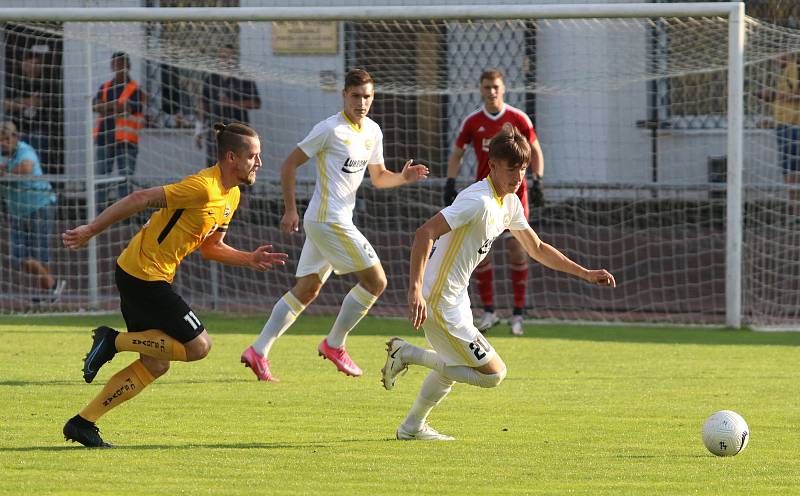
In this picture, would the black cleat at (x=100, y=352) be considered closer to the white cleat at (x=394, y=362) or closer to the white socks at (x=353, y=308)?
the white cleat at (x=394, y=362)

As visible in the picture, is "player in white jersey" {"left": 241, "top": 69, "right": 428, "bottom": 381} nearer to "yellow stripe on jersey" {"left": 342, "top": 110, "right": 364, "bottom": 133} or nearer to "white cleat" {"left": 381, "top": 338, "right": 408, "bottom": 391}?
"yellow stripe on jersey" {"left": 342, "top": 110, "right": 364, "bottom": 133}

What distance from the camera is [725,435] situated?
6.21m

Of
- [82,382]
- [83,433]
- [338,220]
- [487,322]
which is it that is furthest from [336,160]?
[83,433]

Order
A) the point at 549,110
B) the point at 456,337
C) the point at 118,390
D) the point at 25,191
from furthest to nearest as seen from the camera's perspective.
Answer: the point at 549,110 < the point at 25,191 < the point at 456,337 < the point at 118,390

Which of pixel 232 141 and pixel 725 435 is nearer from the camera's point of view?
pixel 725 435

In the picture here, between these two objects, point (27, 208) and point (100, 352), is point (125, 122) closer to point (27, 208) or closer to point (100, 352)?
point (27, 208)

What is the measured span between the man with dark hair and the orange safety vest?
14.0ft

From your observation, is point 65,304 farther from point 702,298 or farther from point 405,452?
point 405,452

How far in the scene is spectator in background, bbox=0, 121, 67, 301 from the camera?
1370cm

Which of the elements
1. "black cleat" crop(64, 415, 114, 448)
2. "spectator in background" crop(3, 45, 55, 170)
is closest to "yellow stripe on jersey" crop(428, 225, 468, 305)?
"black cleat" crop(64, 415, 114, 448)

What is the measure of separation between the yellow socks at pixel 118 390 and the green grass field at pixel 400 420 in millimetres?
192

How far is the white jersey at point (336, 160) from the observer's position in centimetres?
908

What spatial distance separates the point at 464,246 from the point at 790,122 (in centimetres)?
822

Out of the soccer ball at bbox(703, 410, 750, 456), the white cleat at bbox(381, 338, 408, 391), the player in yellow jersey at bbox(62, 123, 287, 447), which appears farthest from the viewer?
the white cleat at bbox(381, 338, 408, 391)
